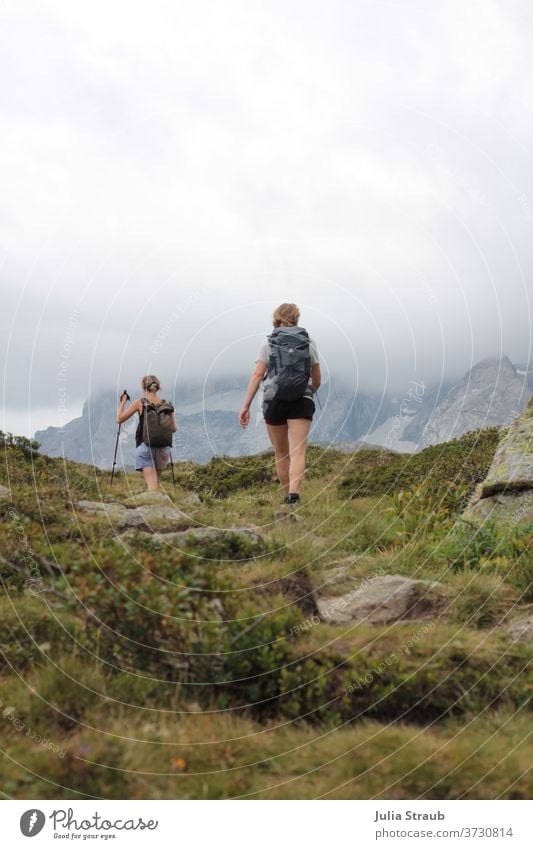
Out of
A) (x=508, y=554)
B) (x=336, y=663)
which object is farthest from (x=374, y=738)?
(x=508, y=554)

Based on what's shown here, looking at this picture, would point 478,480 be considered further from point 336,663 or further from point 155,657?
point 155,657

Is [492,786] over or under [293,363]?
under

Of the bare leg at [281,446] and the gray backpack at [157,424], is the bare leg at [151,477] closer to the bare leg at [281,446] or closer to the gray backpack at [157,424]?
the gray backpack at [157,424]

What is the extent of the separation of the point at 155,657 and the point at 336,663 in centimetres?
136

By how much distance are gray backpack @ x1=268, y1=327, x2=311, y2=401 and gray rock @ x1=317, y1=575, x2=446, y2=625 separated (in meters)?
4.27

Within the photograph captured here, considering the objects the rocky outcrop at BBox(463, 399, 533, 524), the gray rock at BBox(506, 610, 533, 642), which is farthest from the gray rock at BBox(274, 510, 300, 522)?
the gray rock at BBox(506, 610, 533, 642)

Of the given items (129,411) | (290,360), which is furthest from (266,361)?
(129,411)

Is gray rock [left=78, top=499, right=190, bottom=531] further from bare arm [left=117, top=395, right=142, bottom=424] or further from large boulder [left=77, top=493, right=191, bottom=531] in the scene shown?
bare arm [left=117, top=395, right=142, bottom=424]

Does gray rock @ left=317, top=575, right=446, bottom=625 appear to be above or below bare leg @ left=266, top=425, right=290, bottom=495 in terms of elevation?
below

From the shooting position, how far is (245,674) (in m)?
4.83

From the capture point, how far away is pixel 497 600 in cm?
670

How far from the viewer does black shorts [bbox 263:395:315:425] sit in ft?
35.7
